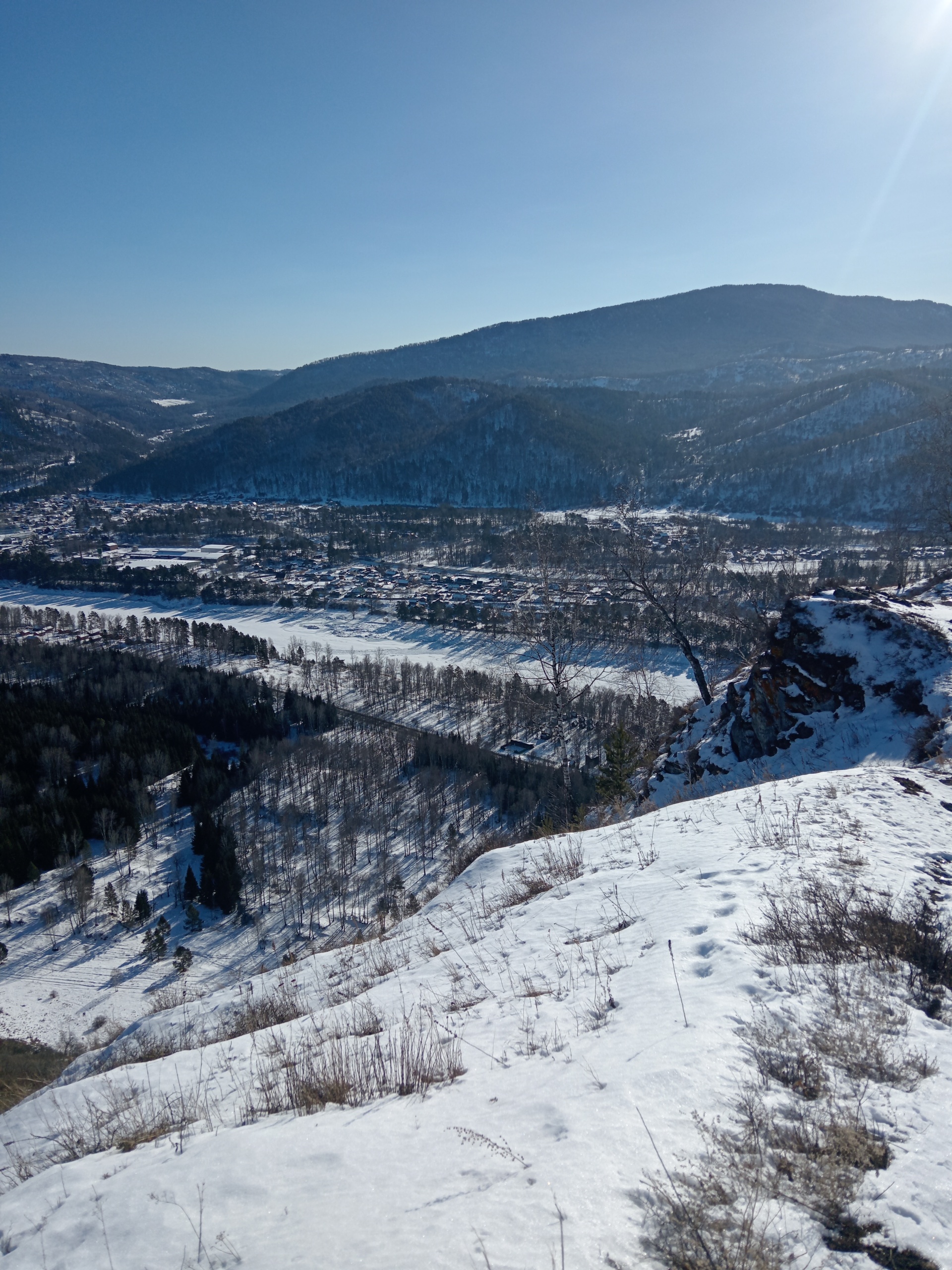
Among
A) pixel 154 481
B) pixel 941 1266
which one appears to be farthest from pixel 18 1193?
pixel 154 481

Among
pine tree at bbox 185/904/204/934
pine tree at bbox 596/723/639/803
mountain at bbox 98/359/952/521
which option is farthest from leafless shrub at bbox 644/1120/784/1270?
mountain at bbox 98/359/952/521

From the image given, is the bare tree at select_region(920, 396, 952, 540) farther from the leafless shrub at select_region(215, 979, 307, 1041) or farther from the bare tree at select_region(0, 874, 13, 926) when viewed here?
the bare tree at select_region(0, 874, 13, 926)

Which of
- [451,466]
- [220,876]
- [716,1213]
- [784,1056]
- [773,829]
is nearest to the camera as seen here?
[716,1213]

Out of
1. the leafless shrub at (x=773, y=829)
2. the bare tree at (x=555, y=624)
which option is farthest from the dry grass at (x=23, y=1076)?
the bare tree at (x=555, y=624)

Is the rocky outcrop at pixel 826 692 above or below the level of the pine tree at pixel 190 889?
above

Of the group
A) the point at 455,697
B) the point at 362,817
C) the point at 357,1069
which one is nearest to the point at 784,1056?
the point at 357,1069

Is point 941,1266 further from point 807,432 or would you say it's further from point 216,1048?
point 807,432

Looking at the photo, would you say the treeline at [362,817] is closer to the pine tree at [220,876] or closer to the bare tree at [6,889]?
the pine tree at [220,876]

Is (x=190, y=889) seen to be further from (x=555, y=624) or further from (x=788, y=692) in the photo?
(x=788, y=692)
